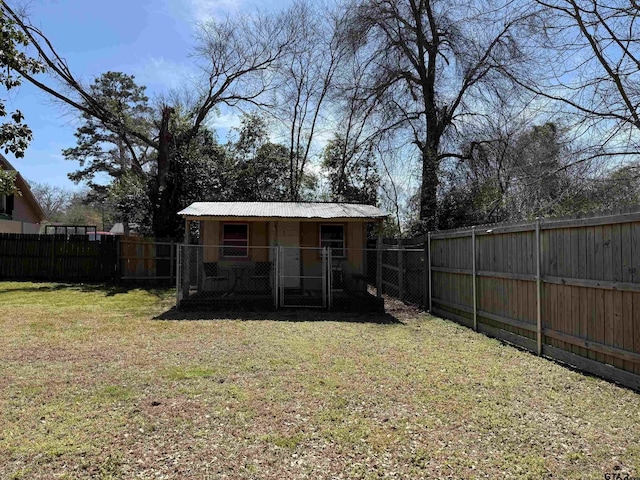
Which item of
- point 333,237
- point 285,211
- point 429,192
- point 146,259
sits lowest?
point 146,259

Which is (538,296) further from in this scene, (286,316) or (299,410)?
(286,316)

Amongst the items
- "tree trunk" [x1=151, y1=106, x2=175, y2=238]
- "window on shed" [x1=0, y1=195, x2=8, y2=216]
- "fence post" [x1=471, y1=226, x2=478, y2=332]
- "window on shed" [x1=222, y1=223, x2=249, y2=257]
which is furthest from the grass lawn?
"window on shed" [x1=0, y1=195, x2=8, y2=216]

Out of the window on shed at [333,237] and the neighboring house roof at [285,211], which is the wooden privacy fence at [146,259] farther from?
the window on shed at [333,237]

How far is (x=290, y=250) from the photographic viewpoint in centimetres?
1299

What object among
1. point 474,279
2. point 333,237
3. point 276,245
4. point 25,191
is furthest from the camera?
point 25,191

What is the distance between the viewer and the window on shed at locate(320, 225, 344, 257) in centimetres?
1352

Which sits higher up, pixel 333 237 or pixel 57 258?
pixel 333 237

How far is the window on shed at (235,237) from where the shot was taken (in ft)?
43.7

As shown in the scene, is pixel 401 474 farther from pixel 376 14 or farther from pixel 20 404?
pixel 376 14

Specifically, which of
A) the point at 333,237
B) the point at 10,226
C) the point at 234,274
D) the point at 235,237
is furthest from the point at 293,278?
the point at 10,226

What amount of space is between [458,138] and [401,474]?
15.7 m

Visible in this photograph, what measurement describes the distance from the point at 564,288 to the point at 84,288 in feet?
47.7

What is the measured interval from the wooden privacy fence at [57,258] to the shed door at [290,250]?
7862 millimetres

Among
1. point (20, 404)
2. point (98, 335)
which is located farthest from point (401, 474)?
point (98, 335)
